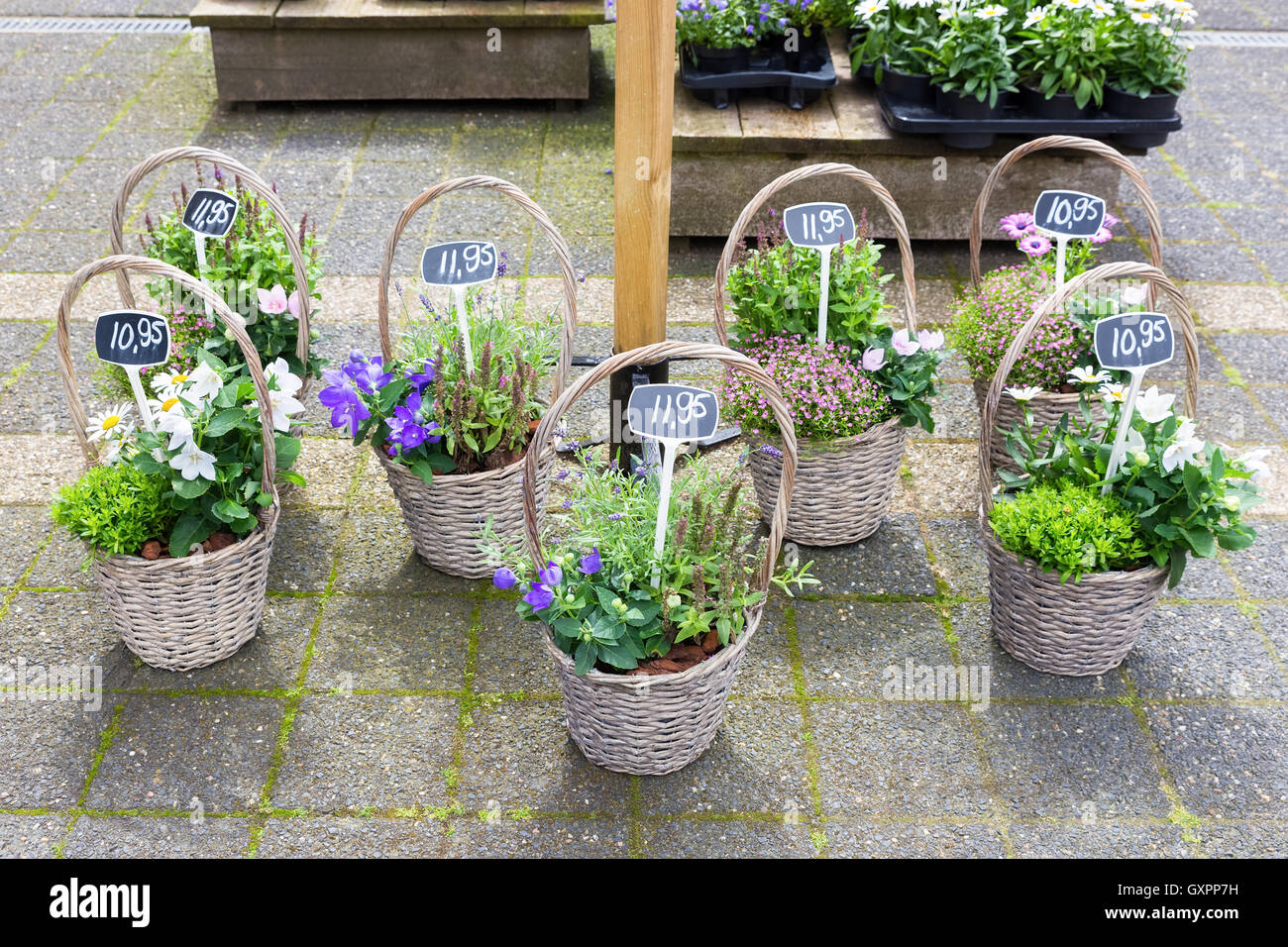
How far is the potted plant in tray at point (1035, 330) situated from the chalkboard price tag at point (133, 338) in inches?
89.1

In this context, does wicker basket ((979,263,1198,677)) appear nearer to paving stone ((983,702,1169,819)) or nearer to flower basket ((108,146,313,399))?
paving stone ((983,702,1169,819))

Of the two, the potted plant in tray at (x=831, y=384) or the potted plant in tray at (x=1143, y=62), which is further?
the potted plant in tray at (x=1143, y=62)

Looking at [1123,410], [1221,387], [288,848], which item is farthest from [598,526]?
[1221,387]

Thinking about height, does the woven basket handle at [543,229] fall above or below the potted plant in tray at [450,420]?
above

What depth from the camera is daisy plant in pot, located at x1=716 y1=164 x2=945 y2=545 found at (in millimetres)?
3127

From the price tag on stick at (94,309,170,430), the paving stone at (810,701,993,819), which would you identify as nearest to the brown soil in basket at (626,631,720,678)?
the paving stone at (810,701,993,819)

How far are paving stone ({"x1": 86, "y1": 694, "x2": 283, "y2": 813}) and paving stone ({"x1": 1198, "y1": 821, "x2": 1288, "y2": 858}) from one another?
Answer: 2232mm

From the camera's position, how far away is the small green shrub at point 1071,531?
2756 millimetres

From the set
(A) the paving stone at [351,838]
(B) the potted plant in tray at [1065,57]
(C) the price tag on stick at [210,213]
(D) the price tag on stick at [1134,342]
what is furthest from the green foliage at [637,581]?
(B) the potted plant in tray at [1065,57]

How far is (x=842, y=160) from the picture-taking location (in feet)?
15.3

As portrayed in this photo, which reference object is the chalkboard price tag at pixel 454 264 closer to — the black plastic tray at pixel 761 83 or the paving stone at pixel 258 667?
the paving stone at pixel 258 667

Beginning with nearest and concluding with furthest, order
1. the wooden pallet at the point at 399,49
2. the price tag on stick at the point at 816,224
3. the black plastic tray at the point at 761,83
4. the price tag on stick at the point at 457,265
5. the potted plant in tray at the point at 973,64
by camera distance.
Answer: the price tag on stick at the point at 457,265
the price tag on stick at the point at 816,224
the potted plant in tray at the point at 973,64
the black plastic tray at the point at 761,83
the wooden pallet at the point at 399,49

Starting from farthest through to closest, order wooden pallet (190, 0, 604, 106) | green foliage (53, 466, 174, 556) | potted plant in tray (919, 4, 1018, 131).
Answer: wooden pallet (190, 0, 604, 106)
potted plant in tray (919, 4, 1018, 131)
green foliage (53, 466, 174, 556)

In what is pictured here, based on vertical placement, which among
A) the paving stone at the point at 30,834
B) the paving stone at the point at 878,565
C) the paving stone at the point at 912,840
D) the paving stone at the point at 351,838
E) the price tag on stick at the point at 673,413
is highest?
the price tag on stick at the point at 673,413
